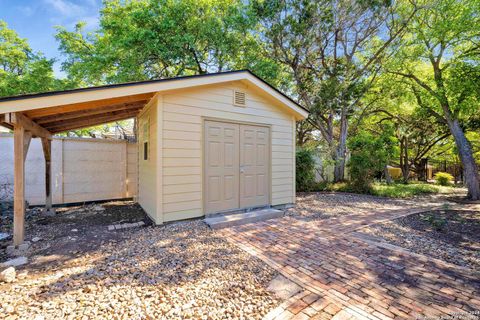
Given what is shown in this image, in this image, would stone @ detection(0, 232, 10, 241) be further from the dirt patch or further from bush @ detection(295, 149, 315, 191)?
bush @ detection(295, 149, 315, 191)

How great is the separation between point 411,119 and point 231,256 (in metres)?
14.1

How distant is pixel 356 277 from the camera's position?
8.55 ft

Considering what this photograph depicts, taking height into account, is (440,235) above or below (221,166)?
below

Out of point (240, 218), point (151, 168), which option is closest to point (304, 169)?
point (240, 218)

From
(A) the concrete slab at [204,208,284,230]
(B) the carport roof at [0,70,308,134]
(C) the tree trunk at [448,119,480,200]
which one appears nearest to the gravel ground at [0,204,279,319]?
(A) the concrete slab at [204,208,284,230]

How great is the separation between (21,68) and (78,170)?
10.9 meters

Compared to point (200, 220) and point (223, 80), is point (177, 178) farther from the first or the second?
point (223, 80)

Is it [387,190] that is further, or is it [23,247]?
[387,190]

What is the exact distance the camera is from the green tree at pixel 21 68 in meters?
10.6

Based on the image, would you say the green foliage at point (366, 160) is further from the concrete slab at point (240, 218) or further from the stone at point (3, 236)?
the stone at point (3, 236)

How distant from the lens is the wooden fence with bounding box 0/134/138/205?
20.2 ft

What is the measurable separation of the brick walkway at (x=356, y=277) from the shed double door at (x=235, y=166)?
112cm

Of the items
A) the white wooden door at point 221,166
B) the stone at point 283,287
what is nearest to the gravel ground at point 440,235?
the stone at point 283,287

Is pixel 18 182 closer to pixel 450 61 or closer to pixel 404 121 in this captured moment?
pixel 450 61
